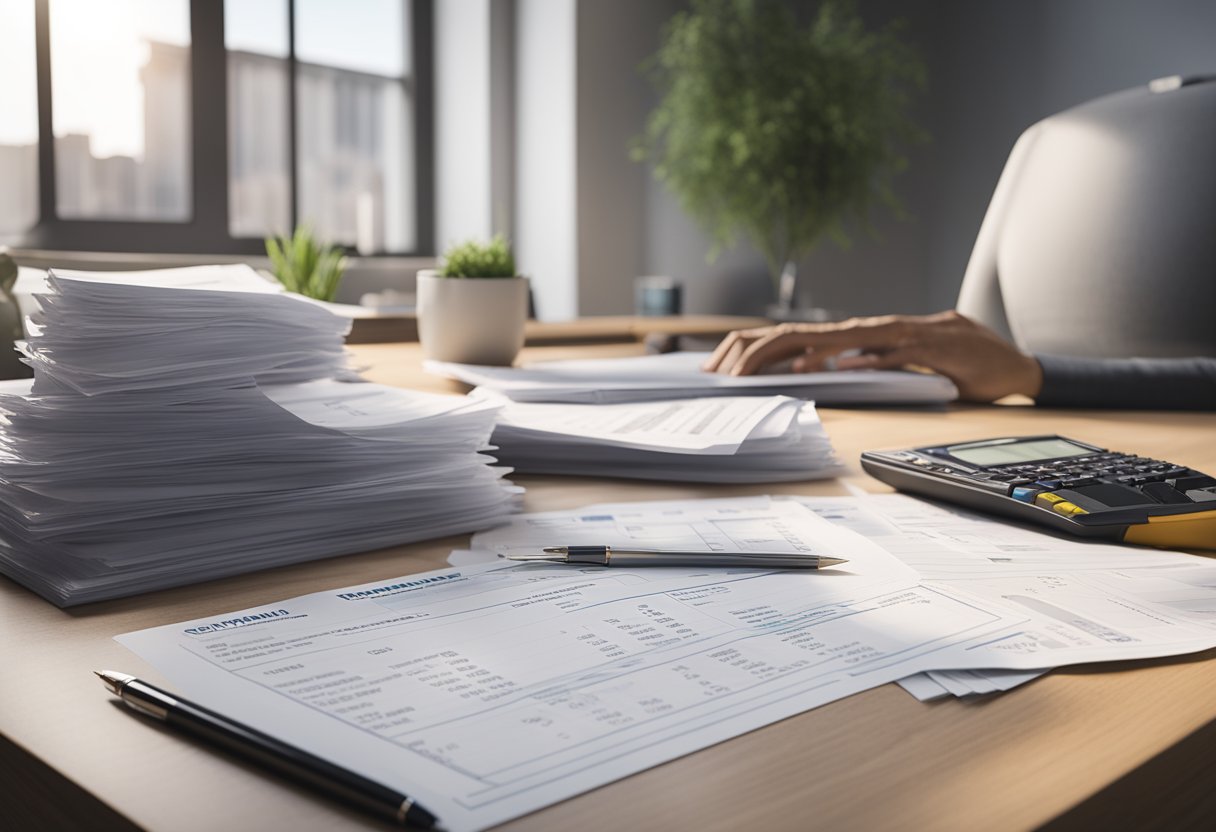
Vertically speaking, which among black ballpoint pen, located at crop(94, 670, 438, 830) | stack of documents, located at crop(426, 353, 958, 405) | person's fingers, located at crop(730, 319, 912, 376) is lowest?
black ballpoint pen, located at crop(94, 670, 438, 830)

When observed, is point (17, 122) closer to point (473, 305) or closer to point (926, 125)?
point (473, 305)

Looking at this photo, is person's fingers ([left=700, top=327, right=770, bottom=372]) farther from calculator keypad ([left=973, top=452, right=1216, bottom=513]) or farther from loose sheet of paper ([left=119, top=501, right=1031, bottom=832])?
loose sheet of paper ([left=119, top=501, right=1031, bottom=832])

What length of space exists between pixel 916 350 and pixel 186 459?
698 mm

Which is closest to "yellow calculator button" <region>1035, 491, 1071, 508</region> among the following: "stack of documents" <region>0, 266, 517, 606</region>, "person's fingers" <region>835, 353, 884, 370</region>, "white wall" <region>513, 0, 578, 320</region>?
"stack of documents" <region>0, 266, 517, 606</region>

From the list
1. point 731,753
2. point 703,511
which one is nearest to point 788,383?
point 703,511

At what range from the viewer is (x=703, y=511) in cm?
51

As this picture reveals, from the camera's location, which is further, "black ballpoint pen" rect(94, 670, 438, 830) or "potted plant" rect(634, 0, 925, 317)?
"potted plant" rect(634, 0, 925, 317)

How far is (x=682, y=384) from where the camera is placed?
837 millimetres

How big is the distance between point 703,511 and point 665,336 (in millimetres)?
862

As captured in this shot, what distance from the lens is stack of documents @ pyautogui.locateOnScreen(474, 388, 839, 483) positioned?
59 centimetres

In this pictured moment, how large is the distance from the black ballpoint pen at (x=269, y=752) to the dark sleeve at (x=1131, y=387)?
856mm

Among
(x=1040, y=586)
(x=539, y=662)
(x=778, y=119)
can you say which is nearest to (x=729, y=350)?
(x=1040, y=586)

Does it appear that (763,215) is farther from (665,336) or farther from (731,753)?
(731,753)

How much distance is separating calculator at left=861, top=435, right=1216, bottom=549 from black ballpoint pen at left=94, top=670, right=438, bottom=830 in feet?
1.19
